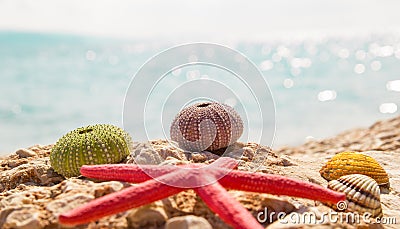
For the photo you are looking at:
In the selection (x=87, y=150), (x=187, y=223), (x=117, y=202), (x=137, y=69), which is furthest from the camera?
(x=137, y=69)

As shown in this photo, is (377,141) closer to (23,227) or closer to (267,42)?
(23,227)

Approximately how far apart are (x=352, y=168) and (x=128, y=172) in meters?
2.76

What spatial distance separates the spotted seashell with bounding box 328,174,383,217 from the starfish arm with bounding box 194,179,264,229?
4.17 ft

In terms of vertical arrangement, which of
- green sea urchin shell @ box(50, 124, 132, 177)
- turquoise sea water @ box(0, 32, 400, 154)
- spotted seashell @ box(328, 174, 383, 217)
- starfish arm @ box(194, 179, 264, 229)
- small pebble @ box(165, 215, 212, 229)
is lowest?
small pebble @ box(165, 215, 212, 229)

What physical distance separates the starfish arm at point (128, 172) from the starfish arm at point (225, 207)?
362mm

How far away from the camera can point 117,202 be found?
10.6ft

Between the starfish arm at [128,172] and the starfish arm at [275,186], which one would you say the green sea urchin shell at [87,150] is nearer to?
the starfish arm at [128,172]

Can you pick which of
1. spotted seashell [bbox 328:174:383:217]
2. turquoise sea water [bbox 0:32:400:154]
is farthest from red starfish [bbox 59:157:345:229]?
turquoise sea water [bbox 0:32:400:154]

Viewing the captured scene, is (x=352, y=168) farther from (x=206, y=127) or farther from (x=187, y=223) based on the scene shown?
(x=187, y=223)

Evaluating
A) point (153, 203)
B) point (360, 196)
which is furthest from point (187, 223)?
point (360, 196)

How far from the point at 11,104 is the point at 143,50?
17.1 metres

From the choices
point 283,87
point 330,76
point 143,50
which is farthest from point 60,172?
point 143,50

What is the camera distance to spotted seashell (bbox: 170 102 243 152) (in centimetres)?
566

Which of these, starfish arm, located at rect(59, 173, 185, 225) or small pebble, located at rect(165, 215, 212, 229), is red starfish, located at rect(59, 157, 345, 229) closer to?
starfish arm, located at rect(59, 173, 185, 225)
